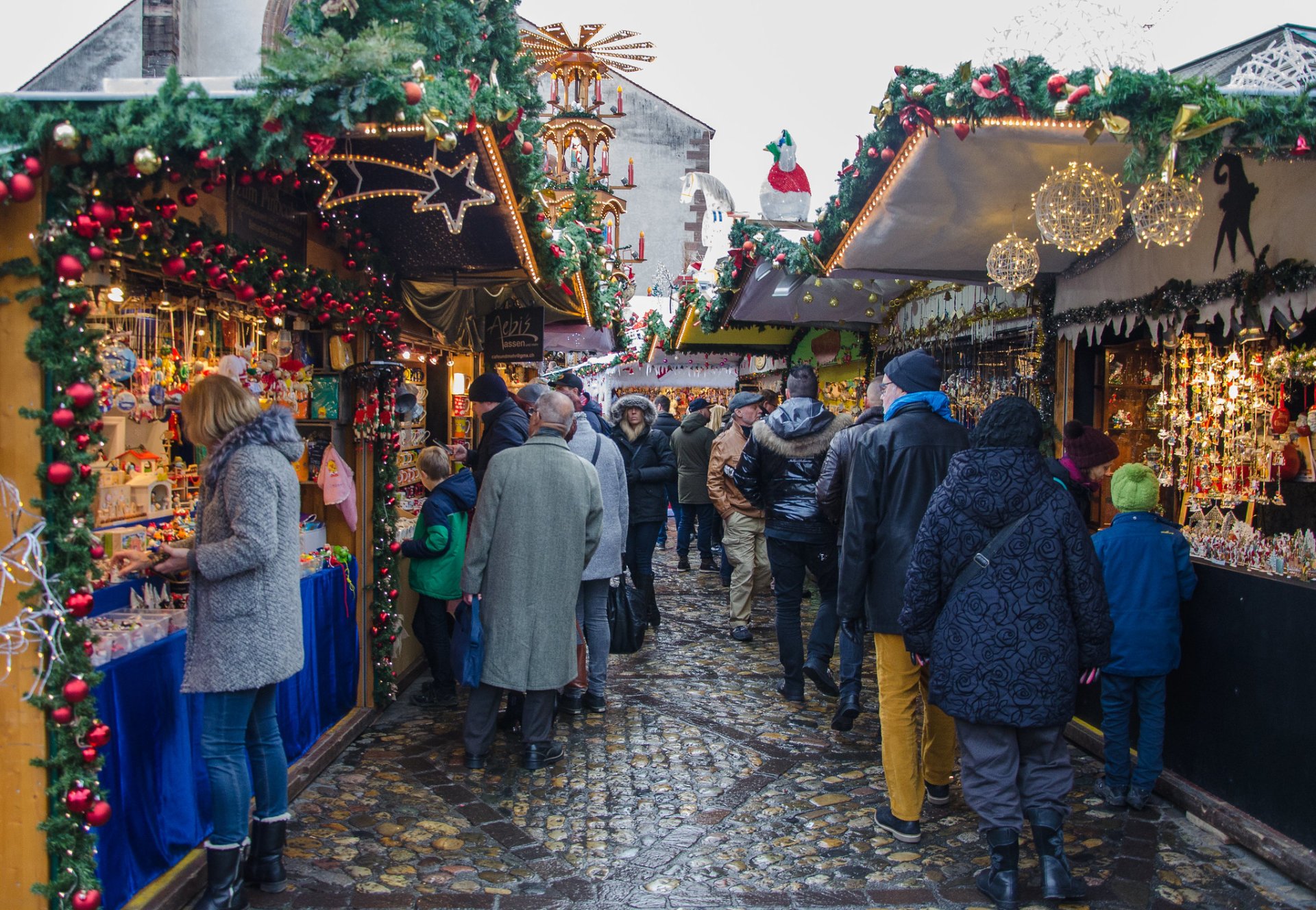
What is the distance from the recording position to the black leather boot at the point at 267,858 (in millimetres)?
3959

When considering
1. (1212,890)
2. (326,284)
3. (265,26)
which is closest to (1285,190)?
(1212,890)

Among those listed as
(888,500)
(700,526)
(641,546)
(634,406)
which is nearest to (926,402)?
(888,500)

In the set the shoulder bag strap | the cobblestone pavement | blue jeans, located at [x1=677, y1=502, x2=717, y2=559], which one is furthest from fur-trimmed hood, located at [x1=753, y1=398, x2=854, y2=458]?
blue jeans, located at [x1=677, y1=502, x2=717, y2=559]

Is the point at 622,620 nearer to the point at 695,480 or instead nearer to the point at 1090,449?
the point at 1090,449

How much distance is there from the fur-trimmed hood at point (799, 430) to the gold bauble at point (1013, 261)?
1.44 meters

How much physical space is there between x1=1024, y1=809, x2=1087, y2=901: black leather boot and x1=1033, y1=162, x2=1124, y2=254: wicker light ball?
2.72 meters

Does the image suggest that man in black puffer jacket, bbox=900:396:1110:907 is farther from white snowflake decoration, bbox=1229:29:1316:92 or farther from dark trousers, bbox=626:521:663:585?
dark trousers, bbox=626:521:663:585

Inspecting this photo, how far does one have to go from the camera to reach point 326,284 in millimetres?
5266

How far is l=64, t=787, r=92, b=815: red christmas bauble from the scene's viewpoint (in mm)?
3227

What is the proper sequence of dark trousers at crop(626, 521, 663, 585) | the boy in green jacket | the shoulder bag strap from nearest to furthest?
the shoulder bag strap < the boy in green jacket < dark trousers at crop(626, 521, 663, 585)

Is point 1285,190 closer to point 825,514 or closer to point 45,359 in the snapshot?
point 825,514

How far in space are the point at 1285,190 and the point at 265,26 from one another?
414 inches

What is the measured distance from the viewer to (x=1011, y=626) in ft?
12.3

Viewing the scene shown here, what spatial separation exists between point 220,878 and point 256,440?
162cm
